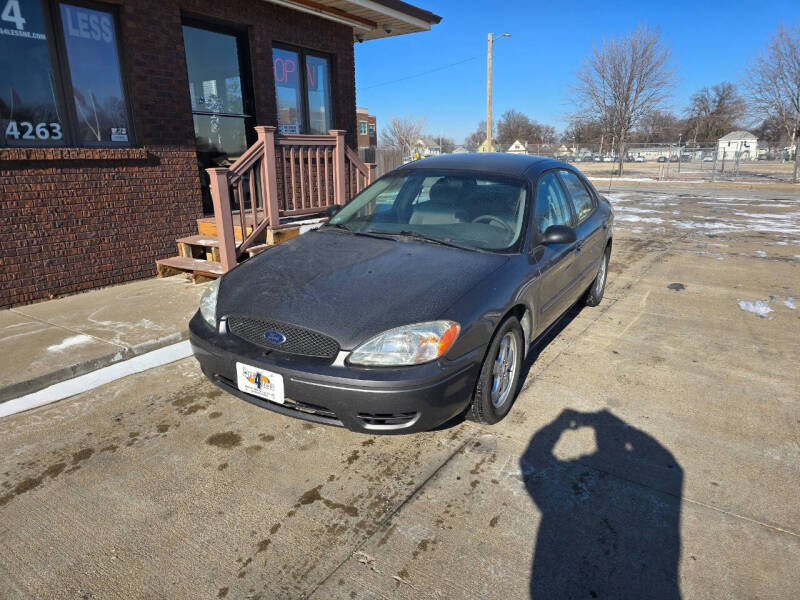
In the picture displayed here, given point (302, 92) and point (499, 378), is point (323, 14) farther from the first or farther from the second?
point (499, 378)

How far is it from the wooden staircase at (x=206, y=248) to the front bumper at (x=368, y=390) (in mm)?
3477

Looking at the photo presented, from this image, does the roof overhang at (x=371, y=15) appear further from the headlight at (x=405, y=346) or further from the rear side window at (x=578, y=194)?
the headlight at (x=405, y=346)

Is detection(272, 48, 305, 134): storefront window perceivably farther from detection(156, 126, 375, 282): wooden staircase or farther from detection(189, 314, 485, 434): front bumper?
detection(189, 314, 485, 434): front bumper

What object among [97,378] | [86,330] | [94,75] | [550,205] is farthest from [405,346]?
[94,75]

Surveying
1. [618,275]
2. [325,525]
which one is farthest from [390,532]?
[618,275]

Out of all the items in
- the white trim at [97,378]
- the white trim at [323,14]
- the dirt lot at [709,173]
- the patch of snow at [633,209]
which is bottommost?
the white trim at [97,378]

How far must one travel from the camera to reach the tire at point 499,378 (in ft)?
9.35

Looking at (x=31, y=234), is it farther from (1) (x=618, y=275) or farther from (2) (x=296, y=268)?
(1) (x=618, y=275)

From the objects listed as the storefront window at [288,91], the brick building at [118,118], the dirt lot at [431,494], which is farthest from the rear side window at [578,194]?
the storefront window at [288,91]

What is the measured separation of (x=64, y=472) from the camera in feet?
8.93

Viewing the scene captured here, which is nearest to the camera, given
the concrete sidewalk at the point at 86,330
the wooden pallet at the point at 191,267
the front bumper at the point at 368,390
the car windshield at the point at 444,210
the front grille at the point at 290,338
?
the front bumper at the point at 368,390

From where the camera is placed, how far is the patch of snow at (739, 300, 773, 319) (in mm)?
5242

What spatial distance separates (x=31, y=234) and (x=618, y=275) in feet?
22.4

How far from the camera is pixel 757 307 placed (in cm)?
540
